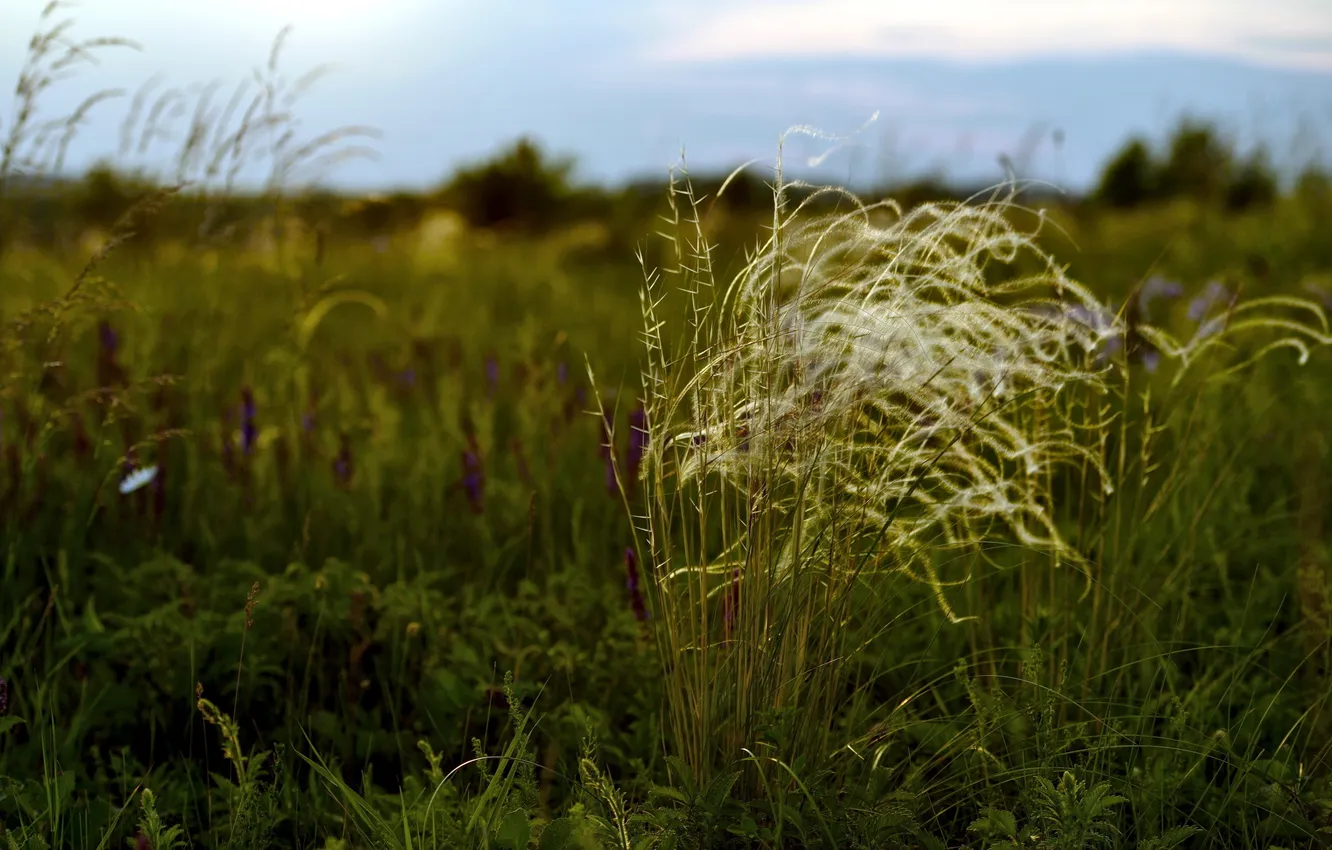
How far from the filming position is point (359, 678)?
231cm

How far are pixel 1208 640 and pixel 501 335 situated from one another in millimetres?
3747

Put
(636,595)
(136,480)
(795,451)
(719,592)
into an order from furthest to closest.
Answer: (136,480) → (636,595) → (719,592) → (795,451)

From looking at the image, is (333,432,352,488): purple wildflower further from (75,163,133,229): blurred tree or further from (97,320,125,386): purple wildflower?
(75,163,133,229): blurred tree

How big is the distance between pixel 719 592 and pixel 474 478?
1026 millimetres

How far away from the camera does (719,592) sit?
2.07 metres

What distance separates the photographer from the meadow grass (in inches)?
62.9

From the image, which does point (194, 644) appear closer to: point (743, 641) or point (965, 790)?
point (743, 641)

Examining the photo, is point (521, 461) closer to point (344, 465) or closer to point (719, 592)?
point (344, 465)

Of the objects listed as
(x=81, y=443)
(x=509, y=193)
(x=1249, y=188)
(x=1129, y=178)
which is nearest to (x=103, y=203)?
(x=509, y=193)

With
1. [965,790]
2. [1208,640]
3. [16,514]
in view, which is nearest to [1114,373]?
[1208,640]

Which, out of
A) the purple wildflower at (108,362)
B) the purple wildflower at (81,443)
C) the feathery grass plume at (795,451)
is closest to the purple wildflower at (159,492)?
the purple wildflower at (81,443)

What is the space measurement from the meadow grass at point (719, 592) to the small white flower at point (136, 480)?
72 mm

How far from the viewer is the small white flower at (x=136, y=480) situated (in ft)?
8.73

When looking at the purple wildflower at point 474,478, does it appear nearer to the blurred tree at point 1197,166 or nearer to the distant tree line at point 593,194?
the distant tree line at point 593,194
